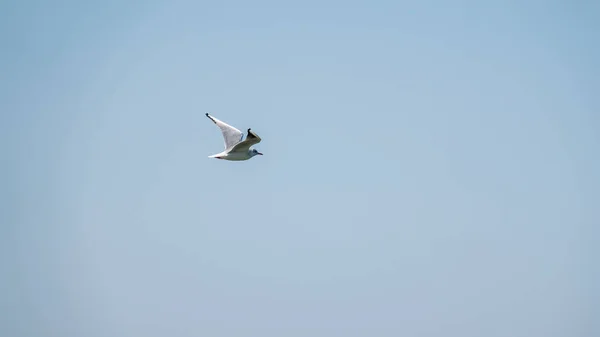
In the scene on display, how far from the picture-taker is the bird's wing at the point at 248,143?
53.4m

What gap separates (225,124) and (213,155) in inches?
86.8

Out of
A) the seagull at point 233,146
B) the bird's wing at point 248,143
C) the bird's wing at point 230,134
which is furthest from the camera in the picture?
the bird's wing at point 230,134

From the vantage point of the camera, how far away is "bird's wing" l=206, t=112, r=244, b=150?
57312mm

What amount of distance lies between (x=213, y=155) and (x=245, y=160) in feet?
6.40

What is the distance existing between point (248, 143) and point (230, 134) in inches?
97.4

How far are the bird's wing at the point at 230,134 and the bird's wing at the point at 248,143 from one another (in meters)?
0.62

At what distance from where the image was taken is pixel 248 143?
182 ft

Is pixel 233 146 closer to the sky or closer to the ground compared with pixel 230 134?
closer to the ground

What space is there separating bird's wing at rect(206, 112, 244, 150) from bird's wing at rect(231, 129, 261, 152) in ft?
2.03

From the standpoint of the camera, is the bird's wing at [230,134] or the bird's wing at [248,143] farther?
the bird's wing at [230,134]

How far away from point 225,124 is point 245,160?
2.41 meters

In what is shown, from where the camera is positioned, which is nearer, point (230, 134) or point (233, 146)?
point (233, 146)

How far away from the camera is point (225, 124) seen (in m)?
58.3

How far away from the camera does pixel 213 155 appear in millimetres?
57188
